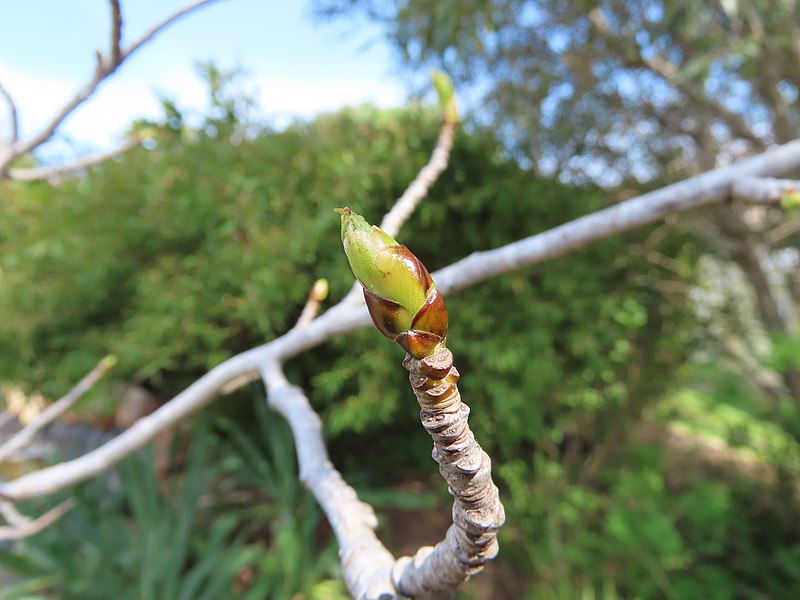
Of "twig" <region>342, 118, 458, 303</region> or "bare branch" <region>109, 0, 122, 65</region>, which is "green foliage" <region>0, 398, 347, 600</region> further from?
"bare branch" <region>109, 0, 122, 65</region>

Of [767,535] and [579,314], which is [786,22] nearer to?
[579,314]

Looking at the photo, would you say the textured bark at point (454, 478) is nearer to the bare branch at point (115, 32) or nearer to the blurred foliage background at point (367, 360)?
the bare branch at point (115, 32)

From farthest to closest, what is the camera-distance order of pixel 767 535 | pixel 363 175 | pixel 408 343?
pixel 767 535 < pixel 363 175 < pixel 408 343

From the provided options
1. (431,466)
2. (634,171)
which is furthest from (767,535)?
(634,171)

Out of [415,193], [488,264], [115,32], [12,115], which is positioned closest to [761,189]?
[488,264]

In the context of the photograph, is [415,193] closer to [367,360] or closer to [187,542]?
[367,360]

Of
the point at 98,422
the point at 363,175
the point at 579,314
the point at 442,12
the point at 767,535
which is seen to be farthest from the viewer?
the point at 98,422
